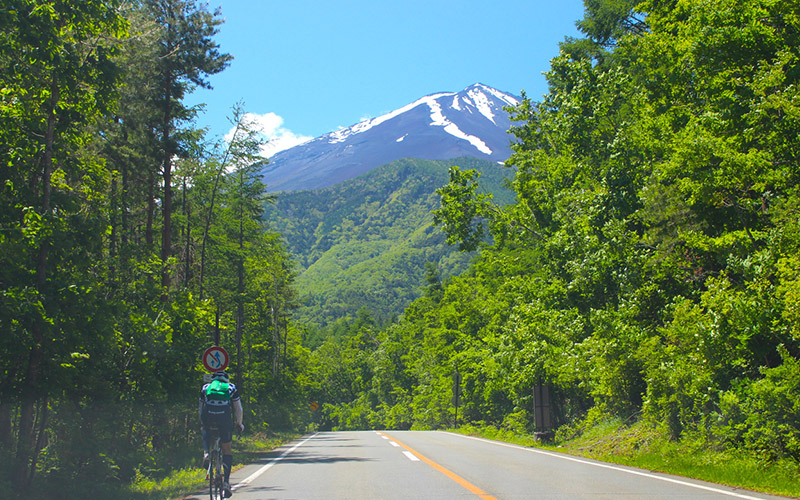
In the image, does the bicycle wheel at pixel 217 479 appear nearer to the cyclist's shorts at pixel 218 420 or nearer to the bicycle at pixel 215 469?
the bicycle at pixel 215 469

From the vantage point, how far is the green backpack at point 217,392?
27.4 ft

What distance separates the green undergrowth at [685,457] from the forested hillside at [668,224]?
218 mm

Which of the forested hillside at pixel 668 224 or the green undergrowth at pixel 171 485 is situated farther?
the forested hillside at pixel 668 224

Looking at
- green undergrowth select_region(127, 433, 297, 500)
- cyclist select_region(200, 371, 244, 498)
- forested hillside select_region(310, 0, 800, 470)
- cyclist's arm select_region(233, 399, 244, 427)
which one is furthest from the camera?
forested hillside select_region(310, 0, 800, 470)

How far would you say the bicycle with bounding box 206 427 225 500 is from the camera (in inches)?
309

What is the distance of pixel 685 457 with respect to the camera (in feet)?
39.5

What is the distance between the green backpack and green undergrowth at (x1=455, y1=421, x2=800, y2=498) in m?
7.51

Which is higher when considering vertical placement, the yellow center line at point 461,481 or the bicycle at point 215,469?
the bicycle at point 215,469

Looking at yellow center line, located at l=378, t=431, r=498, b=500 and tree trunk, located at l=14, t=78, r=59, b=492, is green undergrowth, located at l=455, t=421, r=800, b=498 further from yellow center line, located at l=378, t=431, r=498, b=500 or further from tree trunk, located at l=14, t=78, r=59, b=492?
tree trunk, located at l=14, t=78, r=59, b=492

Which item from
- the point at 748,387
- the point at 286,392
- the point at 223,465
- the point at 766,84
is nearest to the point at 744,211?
the point at 766,84

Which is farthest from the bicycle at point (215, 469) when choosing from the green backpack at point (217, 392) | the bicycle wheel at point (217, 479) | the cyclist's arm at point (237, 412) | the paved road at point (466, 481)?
the paved road at point (466, 481)

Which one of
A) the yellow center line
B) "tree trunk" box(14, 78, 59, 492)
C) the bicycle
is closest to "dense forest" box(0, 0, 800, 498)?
→ "tree trunk" box(14, 78, 59, 492)

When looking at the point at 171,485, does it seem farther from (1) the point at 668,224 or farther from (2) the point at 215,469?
(1) the point at 668,224

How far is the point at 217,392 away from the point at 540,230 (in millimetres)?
16285
